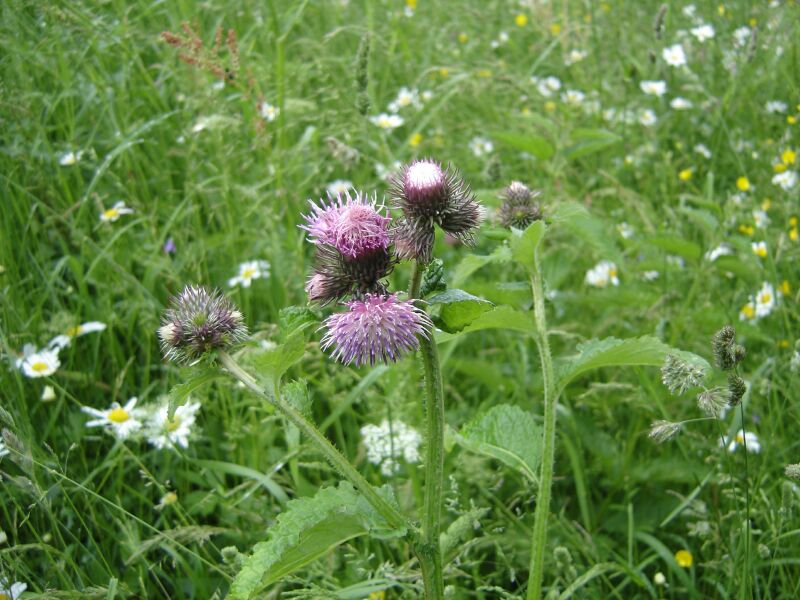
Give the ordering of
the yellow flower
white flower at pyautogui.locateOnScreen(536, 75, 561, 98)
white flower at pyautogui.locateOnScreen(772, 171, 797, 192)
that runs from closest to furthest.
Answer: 1. the yellow flower
2. white flower at pyautogui.locateOnScreen(772, 171, 797, 192)
3. white flower at pyautogui.locateOnScreen(536, 75, 561, 98)

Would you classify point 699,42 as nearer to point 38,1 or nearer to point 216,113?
point 216,113

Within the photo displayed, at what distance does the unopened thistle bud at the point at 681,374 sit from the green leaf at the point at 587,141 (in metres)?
1.41

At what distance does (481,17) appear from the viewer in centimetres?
503

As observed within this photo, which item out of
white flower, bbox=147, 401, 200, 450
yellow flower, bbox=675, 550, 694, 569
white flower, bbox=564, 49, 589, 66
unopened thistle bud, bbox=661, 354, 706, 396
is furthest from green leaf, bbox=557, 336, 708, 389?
white flower, bbox=564, 49, 589, 66

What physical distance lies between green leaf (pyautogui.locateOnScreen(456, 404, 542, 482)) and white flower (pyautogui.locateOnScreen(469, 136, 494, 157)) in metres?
2.76

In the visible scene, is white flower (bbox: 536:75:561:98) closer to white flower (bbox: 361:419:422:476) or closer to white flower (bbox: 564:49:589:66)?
white flower (bbox: 564:49:589:66)

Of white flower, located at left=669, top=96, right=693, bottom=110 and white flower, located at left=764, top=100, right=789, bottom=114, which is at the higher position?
white flower, located at left=669, top=96, right=693, bottom=110

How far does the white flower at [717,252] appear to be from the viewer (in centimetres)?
289

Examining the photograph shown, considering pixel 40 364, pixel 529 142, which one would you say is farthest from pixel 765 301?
pixel 40 364

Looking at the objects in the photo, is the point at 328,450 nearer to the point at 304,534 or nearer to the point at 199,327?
the point at 304,534

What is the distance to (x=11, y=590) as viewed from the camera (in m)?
1.85

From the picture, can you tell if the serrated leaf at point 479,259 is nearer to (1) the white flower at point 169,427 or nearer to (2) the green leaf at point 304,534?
(2) the green leaf at point 304,534

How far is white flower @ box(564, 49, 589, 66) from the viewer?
15.4 ft

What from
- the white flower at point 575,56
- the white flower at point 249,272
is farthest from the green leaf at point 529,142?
the white flower at point 575,56
